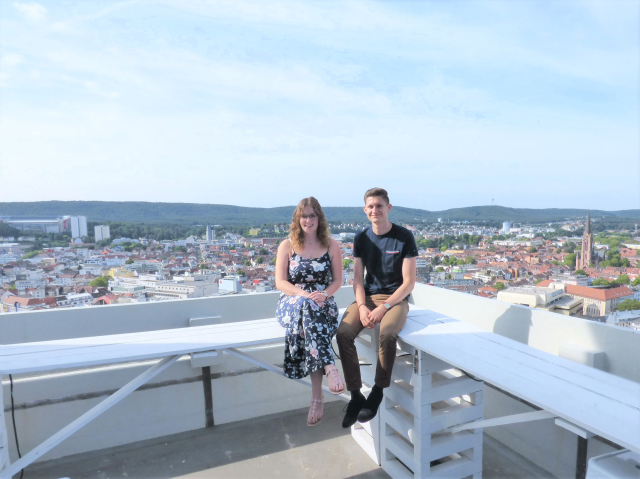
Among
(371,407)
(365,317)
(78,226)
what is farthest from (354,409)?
(78,226)

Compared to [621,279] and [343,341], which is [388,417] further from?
[621,279]

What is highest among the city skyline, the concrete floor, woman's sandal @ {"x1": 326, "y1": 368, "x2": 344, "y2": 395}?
the city skyline

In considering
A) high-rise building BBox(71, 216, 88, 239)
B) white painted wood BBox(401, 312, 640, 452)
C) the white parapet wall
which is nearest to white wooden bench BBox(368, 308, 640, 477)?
white painted wood BBox(401, 312, 640, 452)

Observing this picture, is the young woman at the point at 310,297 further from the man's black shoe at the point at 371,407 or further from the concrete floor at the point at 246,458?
the concrete floor at the point at 246,458

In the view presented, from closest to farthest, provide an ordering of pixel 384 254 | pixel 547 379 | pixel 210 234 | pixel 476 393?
pixel 547 379
pixel 476 393
pixel 384 254
pixel 210 234

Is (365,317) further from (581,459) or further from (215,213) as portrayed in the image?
(215,213)

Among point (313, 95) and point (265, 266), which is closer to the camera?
point (265, 266)

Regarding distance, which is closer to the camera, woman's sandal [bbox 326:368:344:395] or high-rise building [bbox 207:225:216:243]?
woman's sandal [bbox 326:368:344:395]

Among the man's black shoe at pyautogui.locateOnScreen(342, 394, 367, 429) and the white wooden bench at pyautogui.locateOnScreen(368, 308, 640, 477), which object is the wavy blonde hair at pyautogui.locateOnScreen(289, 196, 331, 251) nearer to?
the white wooden bench at pyautogui.locateOnScreen(368, 308, 640, 477)
